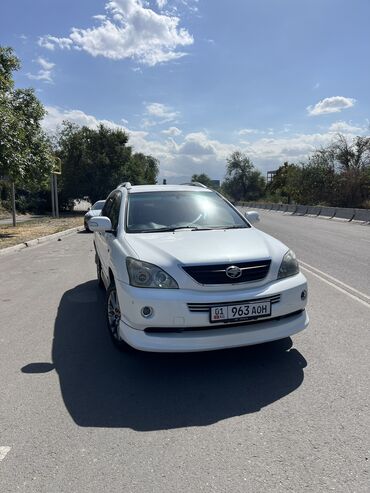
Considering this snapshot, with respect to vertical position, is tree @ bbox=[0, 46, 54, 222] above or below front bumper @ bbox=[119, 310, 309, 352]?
above

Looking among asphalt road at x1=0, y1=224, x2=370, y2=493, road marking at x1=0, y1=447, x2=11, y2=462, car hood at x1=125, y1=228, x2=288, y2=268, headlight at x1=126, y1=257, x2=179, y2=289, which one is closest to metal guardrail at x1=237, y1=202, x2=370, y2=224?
asphalt road at x1=0, y1=224, x2=370, y2=493

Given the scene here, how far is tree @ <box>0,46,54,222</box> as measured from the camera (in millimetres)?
15950

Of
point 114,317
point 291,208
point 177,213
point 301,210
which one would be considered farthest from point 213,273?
point 291,208

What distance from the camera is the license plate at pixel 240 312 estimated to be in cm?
380

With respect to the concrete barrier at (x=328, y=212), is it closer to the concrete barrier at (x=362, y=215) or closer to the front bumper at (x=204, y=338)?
the concrete barrier at (x=362, y=215)

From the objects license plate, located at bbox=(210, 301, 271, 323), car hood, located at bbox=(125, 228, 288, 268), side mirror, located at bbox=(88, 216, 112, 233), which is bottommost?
license plate, located at bbox=(210, 301, 271, 323)

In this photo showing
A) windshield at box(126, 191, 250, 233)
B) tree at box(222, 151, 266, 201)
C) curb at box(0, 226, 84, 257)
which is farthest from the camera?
tree at box(222, 151, 266, 201)

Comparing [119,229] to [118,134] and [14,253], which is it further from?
[118,134]

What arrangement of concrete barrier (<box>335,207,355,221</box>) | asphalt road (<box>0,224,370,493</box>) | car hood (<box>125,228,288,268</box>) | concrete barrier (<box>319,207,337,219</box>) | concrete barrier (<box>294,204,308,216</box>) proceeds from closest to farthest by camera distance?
asphalt road (<box>0,224,370,493</box>) < car hood (<box>125,228,288,268</box>) < concrete barrier (<box>335,207,355,221</box>) < concrete barrier (<box>319,207,337,219</box>) < concrete barrier (<box>294,204,308,216</box>)

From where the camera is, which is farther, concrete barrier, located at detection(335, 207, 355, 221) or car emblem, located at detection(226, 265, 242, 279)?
concrete barrier, located at detection(335, 207, 355, 221)

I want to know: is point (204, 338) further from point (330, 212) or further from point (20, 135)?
point (330, 212)

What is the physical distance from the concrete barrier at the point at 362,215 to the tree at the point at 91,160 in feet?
62.2

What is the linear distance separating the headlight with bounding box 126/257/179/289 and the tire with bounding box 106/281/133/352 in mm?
473

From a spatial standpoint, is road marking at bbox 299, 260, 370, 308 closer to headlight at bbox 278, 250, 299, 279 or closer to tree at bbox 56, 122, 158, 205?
headlight at bbox 278, 250, 299, 279
